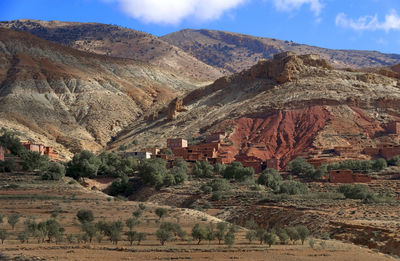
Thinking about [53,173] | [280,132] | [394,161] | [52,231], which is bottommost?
[52,231]

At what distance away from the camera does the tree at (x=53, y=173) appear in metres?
47.3

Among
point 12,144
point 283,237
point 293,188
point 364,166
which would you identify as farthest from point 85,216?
point 12,144

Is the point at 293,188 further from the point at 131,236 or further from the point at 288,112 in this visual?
the point at 288,112

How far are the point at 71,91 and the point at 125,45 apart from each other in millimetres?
84847

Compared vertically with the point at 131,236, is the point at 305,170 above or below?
above

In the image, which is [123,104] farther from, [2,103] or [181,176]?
[181,176]

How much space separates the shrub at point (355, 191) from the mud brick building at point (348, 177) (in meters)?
4.61

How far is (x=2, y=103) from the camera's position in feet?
281

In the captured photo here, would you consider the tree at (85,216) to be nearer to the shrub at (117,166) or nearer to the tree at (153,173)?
the tree at (153,173)

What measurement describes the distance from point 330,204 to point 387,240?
10.3 meters

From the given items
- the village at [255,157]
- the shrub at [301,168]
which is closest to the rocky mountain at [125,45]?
the village at [255,157]

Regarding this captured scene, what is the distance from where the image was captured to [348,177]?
46875 millimetres

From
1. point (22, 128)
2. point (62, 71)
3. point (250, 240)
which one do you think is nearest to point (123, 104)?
point (62, 71)

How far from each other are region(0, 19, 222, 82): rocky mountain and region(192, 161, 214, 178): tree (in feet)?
366
